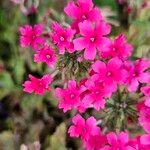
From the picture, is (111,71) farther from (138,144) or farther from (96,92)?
(138,144)

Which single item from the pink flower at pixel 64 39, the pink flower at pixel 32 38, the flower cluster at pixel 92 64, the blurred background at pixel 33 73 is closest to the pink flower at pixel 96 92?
the flower cluster at pixel 92 64

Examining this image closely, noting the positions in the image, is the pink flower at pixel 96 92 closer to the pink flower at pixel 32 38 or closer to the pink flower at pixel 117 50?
the pink flower at pixel 117 50

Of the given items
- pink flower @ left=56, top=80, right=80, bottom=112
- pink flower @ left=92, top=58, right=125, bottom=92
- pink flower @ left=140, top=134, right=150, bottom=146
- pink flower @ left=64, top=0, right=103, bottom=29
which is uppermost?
pink flower @ left=64, top=0, right=103, bottom=29

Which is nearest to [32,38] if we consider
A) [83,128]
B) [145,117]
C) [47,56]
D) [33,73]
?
[47,56]

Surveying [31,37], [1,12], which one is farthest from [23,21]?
[31,37]

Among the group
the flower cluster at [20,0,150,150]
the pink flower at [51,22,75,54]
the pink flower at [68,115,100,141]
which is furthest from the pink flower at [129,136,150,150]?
the pink flower at [51,22,75,54]

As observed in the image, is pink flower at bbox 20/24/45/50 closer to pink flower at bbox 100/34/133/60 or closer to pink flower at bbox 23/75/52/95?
pink flower at bbox 23/75/52/95

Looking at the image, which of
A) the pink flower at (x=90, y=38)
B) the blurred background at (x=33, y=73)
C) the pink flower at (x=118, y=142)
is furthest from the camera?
the blurred background at (x=33, y=73)
